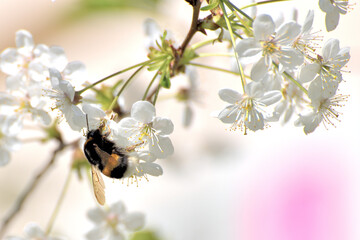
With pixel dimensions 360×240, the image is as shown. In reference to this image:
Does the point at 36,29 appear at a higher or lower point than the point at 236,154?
higher

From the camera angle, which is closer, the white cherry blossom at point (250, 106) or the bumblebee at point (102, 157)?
the white cherry blossom at point (250, 106)

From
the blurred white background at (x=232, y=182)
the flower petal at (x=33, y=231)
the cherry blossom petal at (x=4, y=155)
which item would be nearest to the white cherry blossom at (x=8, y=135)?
the cherry blossom petal at (x=4, y=155)

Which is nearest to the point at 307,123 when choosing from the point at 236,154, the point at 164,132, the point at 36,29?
the point at 164,132

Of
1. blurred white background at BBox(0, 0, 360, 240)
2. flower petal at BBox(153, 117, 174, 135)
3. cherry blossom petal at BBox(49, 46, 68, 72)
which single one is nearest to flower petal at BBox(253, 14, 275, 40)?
flower petal at BBox(153, 117, 174, 135)

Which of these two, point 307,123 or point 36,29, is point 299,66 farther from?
point 36,29

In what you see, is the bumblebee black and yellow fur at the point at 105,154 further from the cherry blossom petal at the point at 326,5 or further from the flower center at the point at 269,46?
the cherry blossom petal at the point at 326,5

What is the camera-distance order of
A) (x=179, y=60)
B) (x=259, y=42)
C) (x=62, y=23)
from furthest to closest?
(x=62, y=23) → (x=179, y=60) → (x=259, y=42)

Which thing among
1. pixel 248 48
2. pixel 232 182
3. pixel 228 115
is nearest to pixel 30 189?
pixel 228 115
